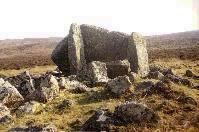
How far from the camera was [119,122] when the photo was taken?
14.5m

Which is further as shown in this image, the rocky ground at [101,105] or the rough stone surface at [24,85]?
the rough stone surface at [24,85]

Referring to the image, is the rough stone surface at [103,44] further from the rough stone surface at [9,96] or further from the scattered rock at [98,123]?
the scattered rock at [98,123]

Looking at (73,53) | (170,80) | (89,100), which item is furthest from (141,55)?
(89,100)

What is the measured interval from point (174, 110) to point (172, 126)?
1709mm

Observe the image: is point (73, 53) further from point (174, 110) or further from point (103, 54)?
point (174, 110)

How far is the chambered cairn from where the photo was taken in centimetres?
2523

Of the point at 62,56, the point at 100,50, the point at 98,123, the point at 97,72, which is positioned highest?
the point at 100,50

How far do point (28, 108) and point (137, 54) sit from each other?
31.7ft

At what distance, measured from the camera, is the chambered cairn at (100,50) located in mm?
25234

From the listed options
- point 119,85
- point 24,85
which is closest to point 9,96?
point 24,85

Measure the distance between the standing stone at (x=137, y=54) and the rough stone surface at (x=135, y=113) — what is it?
32.7ft

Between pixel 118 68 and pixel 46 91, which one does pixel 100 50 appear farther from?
pixel 46 91

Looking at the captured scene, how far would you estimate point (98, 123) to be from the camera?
561 inches

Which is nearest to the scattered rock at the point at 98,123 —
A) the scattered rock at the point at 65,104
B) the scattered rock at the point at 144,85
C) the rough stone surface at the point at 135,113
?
the rough stone surface at the point at 135,113
